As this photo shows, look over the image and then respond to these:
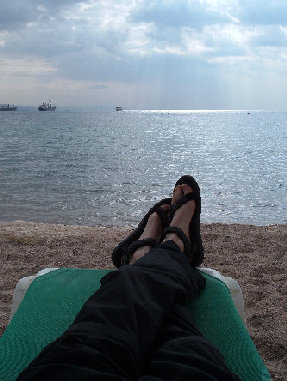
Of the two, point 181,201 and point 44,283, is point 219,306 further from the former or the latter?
point 181,201

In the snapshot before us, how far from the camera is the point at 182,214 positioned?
9.81ft

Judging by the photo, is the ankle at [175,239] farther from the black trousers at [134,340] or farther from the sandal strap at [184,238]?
the black trousers at [134,340]

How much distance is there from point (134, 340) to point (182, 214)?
1.66m

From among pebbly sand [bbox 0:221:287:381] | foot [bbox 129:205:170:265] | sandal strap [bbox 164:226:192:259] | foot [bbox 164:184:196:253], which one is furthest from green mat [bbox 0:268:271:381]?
pebbly sand [bbox 0:221:287:381]

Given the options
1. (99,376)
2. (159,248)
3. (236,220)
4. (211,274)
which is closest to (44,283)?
(159,248)

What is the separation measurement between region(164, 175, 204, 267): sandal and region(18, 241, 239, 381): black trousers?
65cm

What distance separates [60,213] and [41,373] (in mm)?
9157

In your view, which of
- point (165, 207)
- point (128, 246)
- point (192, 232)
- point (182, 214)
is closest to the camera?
point (128, 246)

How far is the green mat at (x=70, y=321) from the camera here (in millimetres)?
1705

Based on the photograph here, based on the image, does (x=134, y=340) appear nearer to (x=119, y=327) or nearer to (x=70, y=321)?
(x=119, y=327)

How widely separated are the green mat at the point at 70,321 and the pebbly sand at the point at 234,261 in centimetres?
72

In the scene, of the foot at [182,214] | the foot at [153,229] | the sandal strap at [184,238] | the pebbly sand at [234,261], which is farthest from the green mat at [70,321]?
the pebbly sand at [234,261]

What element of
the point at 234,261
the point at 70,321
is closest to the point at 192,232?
the point at 70,321

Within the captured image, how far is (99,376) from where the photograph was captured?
1179 mm
